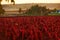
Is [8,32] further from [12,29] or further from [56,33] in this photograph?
[56,33]

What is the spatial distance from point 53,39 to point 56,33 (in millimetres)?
25

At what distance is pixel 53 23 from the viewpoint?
0.58 m

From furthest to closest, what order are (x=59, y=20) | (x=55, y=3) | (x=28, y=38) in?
(x=55, y=3), (x=59, y=20), (x=28, y=38)

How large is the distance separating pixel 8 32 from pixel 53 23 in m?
0.19

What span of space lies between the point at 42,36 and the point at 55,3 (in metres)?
2.19

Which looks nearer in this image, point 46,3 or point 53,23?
point 53,23

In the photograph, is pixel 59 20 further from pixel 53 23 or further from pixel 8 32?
pixel 8 32

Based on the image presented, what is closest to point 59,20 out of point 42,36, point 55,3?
point 42,36

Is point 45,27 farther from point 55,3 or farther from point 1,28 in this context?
point 55,3

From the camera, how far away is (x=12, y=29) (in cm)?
50

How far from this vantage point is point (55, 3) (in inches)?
103

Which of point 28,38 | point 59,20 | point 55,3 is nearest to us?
point 28,38

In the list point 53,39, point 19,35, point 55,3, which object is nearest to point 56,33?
point 53,39

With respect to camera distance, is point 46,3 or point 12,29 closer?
point 12,29
